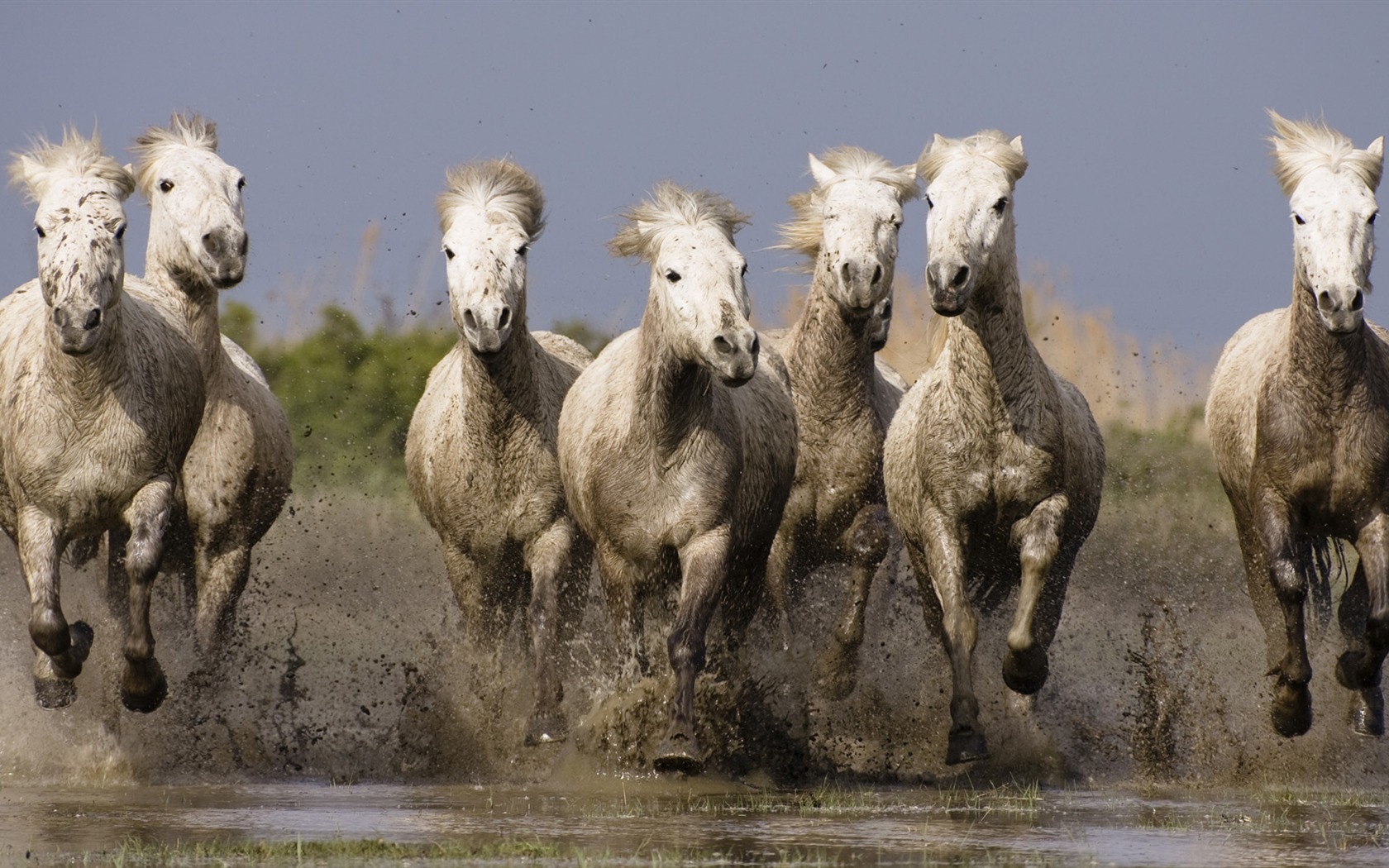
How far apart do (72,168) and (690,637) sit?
336 cm

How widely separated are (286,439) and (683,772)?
3724 mm

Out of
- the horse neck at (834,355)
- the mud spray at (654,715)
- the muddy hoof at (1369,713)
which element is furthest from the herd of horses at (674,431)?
the horse neck at (834,355)

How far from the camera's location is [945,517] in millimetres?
9188

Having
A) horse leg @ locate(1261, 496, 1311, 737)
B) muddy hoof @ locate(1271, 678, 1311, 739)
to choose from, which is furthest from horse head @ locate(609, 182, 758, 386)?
muddy hoof @ locate(1271, 678, 1311, 739)

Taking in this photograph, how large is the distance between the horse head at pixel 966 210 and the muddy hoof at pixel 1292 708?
2.13 meters

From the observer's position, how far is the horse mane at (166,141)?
1026 centimetres

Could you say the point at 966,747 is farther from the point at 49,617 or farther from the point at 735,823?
the point at 49,617

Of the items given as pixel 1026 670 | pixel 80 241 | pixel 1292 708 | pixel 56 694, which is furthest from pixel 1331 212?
pixel 56 694

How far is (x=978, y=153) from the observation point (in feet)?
29.6

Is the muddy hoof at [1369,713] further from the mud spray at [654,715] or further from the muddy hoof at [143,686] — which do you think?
the muddy hoof at [143,686]

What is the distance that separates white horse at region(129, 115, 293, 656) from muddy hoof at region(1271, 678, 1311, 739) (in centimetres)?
480

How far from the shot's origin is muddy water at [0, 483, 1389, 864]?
7715mm

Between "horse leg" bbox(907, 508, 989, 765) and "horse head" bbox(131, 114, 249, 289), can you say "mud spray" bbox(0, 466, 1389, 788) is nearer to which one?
"horse leg" bbox(907, 508, 989, 765)

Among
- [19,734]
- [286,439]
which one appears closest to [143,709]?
[19,734]
